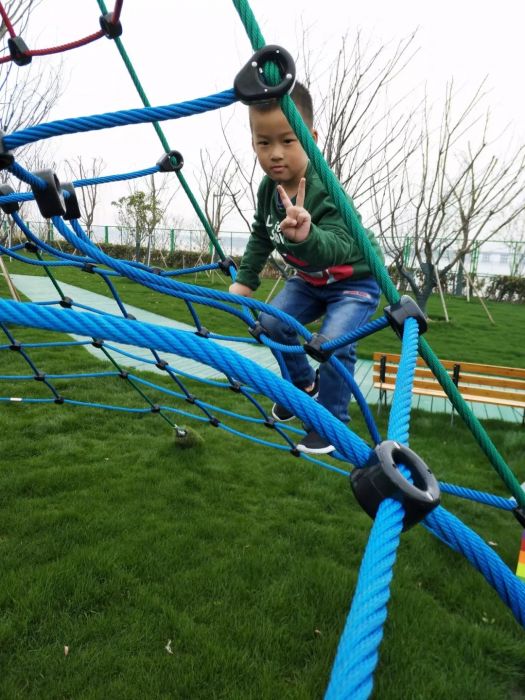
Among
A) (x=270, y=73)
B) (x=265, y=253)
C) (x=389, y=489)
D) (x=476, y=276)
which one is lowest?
(x=476, y=276)

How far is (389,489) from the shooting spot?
612 mm

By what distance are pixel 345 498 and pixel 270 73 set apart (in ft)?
7.83

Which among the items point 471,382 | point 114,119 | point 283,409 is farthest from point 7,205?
point 471,382

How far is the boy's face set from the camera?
130cm

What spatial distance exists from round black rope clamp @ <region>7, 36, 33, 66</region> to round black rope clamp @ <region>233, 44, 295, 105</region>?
1366 millimetres

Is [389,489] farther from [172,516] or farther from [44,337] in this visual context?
[44,337]

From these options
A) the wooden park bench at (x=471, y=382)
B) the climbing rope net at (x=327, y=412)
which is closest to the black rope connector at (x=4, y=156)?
the climbing rope net at (x=327, y=412)

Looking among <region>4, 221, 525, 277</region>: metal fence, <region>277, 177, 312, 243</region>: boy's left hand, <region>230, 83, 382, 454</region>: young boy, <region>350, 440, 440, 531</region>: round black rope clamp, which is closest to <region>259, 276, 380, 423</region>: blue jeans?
<region>230, 83, 382, 454</region>: young boy

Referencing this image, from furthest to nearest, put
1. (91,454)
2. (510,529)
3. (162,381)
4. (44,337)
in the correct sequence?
(44,337) < (162,381) < (91,454) < (510,529)

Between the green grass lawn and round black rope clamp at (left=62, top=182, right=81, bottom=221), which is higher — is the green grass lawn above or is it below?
below

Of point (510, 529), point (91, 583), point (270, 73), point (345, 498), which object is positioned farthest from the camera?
point (345, 498)

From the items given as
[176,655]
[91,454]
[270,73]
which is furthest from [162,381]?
[270,73]

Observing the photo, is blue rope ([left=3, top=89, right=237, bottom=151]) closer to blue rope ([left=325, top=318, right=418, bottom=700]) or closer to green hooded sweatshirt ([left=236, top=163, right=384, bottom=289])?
green hooded sweatshirt ([left=236, top=163, right=384, bottom=289])

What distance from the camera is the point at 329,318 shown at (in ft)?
5.10
